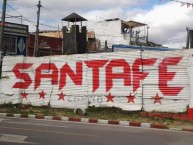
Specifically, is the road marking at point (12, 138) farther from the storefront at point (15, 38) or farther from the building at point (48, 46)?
the building at point (48, 46)

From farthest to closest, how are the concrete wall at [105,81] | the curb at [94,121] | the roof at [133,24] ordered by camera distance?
the roof at [133,24] → the concrete wall at [105,81] → the curb at [94,121]

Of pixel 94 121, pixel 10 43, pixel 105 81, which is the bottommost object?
pixel 94 121

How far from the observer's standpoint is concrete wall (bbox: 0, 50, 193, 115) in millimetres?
17547

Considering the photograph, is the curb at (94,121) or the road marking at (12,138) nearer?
the road marking at (12,138)

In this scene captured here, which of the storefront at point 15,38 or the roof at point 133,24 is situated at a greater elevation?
the roof at point 133,24

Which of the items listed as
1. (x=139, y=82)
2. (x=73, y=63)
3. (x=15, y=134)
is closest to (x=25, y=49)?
(x=73, y=63)

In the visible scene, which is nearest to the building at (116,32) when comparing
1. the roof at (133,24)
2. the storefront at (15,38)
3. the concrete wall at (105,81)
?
the roof at (133,24)

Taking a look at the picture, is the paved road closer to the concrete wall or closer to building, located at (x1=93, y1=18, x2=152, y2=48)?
the concrete wall

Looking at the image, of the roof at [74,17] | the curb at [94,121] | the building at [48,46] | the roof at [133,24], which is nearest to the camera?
the curb at [94,121]

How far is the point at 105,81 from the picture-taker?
19719 mm

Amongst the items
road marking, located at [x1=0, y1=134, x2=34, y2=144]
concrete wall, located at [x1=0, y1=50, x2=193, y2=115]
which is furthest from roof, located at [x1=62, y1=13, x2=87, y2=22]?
road marking, located at [x1=0, y1=134, x2=34, y2=144]

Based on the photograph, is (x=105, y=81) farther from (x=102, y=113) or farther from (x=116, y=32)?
(x=116, y=32)

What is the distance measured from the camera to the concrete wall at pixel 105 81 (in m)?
17.5

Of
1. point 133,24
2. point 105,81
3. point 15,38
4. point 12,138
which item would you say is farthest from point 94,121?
point 133,24
